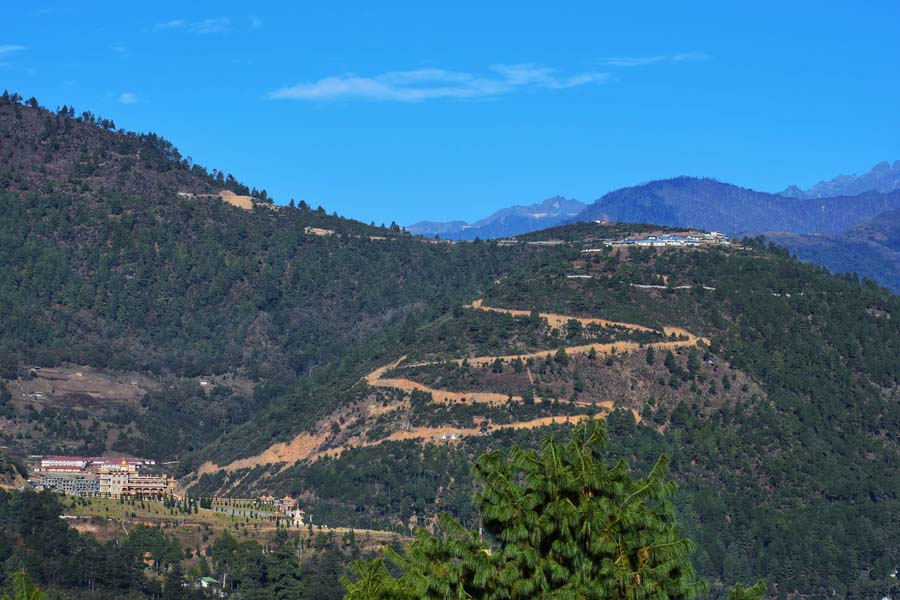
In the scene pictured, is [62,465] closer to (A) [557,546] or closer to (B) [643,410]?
(B) [643,410]

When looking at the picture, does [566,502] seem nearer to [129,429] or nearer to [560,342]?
[560,342]

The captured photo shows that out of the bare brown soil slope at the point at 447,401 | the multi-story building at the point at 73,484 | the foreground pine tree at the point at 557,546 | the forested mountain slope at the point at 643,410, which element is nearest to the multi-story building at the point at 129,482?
the multi-story building at the point at 73,484

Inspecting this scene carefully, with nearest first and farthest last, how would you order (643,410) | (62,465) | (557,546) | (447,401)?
(557,546) < (643,410) < (447,401) < (62,465)

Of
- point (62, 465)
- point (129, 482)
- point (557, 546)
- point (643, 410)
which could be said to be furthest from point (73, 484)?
point (557, 546)

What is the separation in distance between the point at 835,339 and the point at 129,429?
79.0 metres

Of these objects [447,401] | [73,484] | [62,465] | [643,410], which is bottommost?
[73,484]

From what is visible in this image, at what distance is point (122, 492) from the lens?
158m

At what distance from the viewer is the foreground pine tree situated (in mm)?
40000

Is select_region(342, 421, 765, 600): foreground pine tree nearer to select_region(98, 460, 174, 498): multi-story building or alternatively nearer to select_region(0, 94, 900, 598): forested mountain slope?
select_region(0, 94, 900, 598): forested mountain slope

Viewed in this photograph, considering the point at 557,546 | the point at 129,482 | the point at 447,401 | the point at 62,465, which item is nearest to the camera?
the point at 557,546

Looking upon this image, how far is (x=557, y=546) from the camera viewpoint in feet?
134

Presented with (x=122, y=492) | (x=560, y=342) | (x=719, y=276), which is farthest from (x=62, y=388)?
(x=719, y=276)

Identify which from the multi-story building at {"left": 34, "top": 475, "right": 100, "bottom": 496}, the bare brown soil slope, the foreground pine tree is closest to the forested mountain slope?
the bare brown soil slope

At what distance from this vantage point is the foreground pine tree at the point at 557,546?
4000 centimetres
